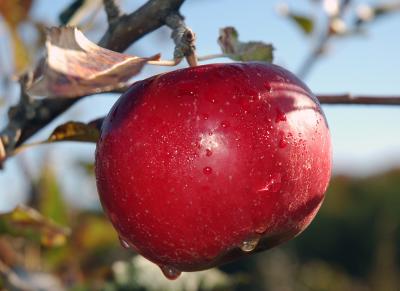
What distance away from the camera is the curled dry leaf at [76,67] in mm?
539

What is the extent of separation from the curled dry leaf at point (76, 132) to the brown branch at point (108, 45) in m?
0.03

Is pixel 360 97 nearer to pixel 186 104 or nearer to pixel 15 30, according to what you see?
pixel 186 104

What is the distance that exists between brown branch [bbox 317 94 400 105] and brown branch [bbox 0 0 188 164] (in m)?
0.26

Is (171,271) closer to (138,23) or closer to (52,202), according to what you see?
(138,23)

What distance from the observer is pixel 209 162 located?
711 millimetres

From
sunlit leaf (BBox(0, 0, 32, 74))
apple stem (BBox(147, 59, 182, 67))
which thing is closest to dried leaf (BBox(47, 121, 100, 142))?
apple stem (BBox(147, 59, 182, 67))

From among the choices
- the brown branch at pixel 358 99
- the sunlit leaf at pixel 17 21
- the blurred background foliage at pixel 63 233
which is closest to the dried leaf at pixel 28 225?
the blurred background foliage at pixel 63 233

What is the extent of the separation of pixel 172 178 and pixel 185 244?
0.27ft

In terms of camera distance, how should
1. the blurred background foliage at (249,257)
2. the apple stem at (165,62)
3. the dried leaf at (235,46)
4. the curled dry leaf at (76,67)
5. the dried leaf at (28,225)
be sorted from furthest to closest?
the blurred background foliage at (249,257), the dried leaf at (28,225), the dried leaf at (235,46), the apple stem at (165,62), the curled dry leaf at (76,67)

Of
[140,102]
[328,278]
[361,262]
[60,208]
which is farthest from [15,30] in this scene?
[361,262]

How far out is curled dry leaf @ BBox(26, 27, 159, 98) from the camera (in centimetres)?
54

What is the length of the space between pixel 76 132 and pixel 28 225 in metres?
0.28

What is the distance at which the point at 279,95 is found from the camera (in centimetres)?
75

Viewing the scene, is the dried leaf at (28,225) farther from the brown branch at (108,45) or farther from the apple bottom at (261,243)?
the apple bottom at (261,243)
